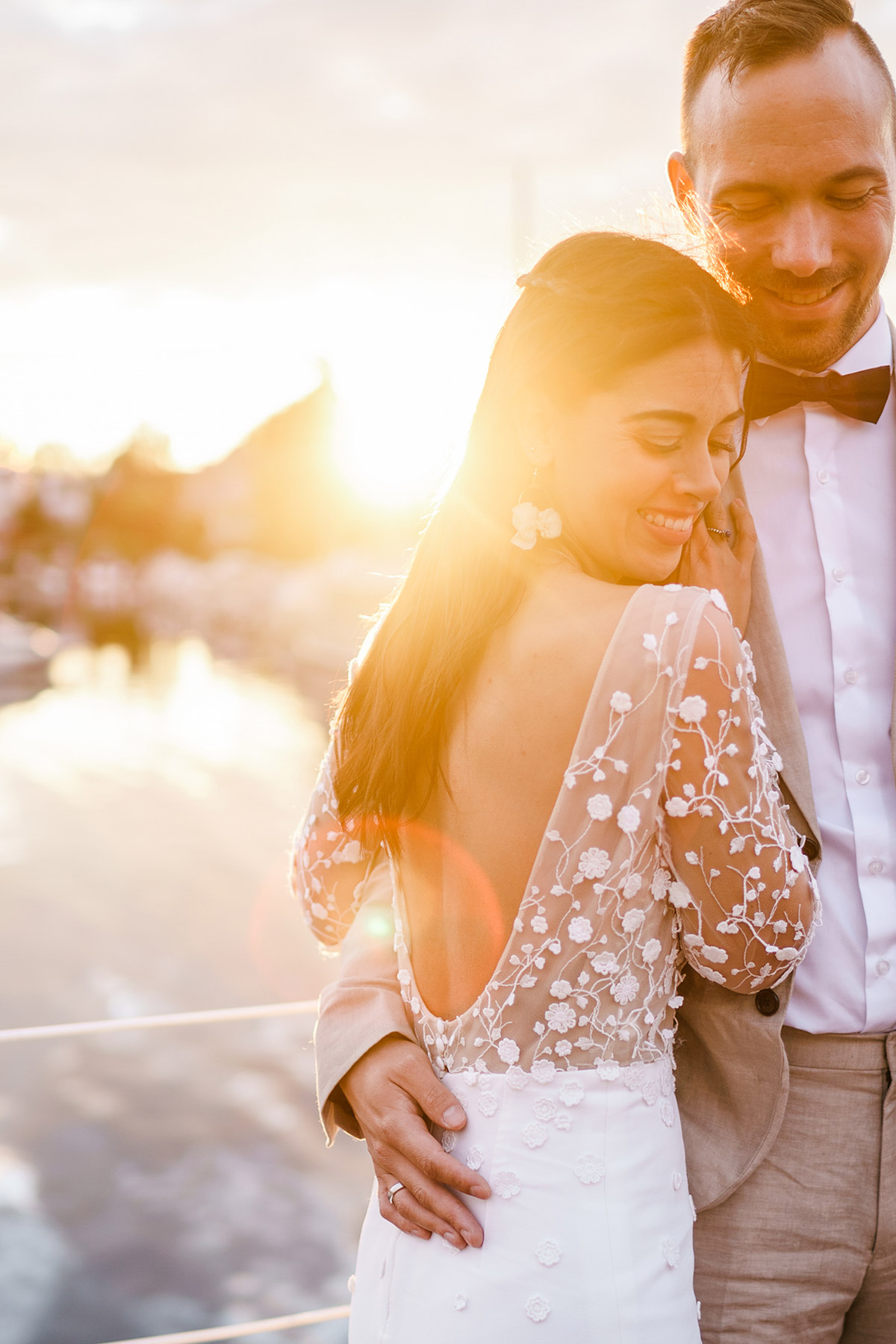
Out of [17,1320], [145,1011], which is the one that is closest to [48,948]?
[145,1011]

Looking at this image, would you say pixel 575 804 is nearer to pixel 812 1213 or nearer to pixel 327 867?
pixel 327 867

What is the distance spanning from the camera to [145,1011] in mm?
8789

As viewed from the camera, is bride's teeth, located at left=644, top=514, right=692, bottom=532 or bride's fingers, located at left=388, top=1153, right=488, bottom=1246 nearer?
bride's fingers, located at left=388, top=1153, right=488, bottom=1246

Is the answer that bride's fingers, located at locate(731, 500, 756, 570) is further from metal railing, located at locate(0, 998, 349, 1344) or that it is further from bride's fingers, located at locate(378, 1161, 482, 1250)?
metal railing, located at locate(0, 998, 349, 1344)

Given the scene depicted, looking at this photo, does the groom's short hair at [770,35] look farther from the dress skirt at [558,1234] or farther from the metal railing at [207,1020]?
the metal railing at [207,1020]

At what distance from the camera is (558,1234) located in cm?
125

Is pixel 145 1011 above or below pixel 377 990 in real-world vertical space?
below

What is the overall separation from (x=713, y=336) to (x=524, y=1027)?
0.83m

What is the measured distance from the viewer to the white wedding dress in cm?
123

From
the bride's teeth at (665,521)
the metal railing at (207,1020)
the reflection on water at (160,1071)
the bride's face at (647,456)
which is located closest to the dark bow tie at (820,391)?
the bride's face at (647,456)

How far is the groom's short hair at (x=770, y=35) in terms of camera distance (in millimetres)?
1519

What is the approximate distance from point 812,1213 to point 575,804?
0.69 metres

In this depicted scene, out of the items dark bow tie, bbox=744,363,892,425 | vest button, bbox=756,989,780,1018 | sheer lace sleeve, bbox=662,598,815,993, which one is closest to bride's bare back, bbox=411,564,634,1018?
sheer lace sleeve, bbox=662,598,815,993

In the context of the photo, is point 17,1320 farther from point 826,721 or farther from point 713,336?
point 713,336
